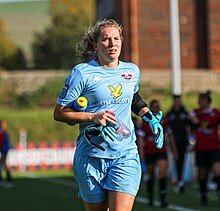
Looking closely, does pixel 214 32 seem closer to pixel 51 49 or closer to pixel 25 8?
pixel 51 49

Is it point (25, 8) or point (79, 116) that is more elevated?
point (79, 116)

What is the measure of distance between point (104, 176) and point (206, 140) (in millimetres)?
8243

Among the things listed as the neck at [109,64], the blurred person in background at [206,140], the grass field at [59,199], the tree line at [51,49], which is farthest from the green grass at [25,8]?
the neck at [109,64]

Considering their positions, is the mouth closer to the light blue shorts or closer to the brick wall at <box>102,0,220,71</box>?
the light blue shorts

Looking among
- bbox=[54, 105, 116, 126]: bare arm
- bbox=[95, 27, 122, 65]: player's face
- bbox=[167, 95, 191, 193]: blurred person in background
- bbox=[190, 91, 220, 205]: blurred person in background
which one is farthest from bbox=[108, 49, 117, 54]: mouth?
bbox=[167, 95, 191, 193]: blurred person in background

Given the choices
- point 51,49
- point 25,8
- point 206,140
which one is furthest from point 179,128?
point 25,8

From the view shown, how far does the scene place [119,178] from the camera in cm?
715

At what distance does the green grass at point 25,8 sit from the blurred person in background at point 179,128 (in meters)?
102

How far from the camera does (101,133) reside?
7125mm

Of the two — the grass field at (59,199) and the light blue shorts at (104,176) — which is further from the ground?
the light blue shorts at (104,176)

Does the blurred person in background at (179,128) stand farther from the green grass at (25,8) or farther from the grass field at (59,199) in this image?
the green grass at (25,8)

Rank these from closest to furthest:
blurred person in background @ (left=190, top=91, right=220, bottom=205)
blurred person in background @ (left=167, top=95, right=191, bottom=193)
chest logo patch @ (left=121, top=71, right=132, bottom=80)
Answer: chest logo patch @ (left=121, top=71, right=132, bottom=80) → blurred person in background @ (left=190, top=91, right=220, bottom=205) → blurred person in background @ (left=167, top=95, right=191, bottom=193)

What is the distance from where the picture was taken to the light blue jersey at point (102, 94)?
7188 millimetres

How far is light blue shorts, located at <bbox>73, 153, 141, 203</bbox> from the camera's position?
717 cm
